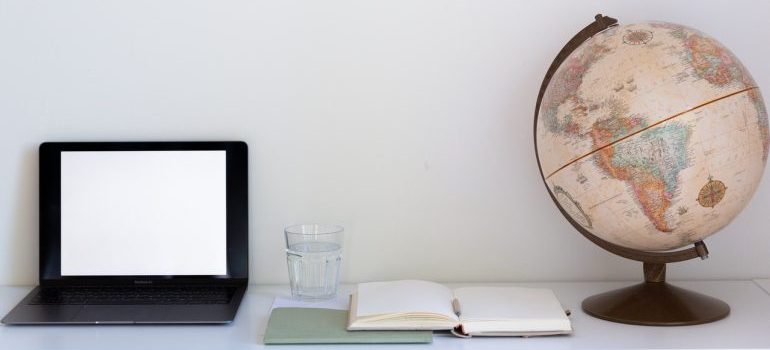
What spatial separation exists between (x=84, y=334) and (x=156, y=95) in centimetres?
51

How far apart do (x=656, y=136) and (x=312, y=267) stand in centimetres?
67

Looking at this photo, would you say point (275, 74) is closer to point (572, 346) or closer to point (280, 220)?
point (280, 220)

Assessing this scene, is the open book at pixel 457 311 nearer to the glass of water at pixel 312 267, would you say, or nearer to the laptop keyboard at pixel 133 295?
the glass of water at pixel 312 267

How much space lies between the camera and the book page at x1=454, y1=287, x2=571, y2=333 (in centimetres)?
148

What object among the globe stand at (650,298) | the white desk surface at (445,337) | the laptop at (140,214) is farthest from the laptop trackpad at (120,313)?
the globe stand at (650,298)

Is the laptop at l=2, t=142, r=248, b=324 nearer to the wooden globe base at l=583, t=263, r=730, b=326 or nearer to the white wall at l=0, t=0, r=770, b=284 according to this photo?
the white wall at l=0, t=0, r=770, b=284

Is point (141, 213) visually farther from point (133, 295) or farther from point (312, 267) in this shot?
point (312, 267)

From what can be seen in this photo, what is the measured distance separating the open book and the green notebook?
0.06 feet

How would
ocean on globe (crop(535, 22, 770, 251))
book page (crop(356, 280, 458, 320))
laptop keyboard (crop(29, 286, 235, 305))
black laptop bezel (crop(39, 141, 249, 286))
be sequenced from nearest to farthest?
ocean on globe (crop(535, 22, 770, 251)) < book page (crop(356, 280, 458, 320)) < laptop keyboard (crop(29, 286, 235, 305)) < black laptop bezel (crop(39, 141, 249, 286))

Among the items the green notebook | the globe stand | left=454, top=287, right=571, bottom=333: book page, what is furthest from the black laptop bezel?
the globe stand

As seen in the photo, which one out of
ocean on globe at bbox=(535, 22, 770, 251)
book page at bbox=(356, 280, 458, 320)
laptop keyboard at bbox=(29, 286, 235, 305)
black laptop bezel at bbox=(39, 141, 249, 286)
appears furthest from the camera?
black laptop bezel at bbox=(39, 141, 249, 286)

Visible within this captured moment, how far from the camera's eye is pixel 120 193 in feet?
5.82

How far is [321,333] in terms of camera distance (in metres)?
1.47

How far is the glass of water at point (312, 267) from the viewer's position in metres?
1.70
